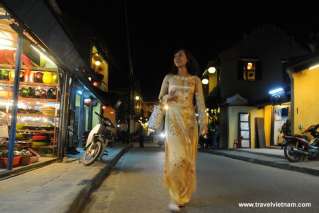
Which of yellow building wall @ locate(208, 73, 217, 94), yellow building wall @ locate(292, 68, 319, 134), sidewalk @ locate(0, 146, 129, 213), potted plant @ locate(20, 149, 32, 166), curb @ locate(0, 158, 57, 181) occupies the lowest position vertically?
sidewalk @ locate(0, 146, 129, 213)

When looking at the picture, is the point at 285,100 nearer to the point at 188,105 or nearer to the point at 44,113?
the point at 44,113

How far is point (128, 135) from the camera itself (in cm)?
3500

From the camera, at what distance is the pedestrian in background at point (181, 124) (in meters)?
5.15

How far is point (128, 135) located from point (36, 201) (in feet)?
99.3

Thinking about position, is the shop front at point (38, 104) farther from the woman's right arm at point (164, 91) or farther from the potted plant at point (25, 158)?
the woman's right arm at point (164, 91)

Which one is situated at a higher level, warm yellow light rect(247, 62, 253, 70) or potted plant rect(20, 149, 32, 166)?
warm yellow light rect(247, 62, 253, 70)

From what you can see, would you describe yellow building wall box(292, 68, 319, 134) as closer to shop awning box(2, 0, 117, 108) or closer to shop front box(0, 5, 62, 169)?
shop awning box(2, 0, 117, 108)

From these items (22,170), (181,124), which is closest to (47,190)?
(181,124)

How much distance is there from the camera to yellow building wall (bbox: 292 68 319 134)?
1562 centimetres

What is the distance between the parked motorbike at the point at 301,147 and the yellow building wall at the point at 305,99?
2844mm

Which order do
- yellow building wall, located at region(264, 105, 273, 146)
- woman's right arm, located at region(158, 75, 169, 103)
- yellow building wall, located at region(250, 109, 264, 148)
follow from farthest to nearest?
yellow building wall, located at region(250, 109, 264, 148), yellow building wall, located at region(264, 105, 273, 146), woman's right arm, located at region(158, 75, 169, 103)

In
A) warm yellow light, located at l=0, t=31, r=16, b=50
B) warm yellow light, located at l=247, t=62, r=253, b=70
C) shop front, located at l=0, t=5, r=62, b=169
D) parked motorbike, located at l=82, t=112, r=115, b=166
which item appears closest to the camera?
warm yellow light, located at l=0, t=31, r=16, b=50

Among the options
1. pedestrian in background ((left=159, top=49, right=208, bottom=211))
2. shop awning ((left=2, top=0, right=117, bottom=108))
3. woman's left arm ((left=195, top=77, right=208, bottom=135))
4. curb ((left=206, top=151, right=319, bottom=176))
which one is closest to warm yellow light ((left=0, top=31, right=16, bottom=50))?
shop awning ((left=2, top=0, right=117, bottom=108))

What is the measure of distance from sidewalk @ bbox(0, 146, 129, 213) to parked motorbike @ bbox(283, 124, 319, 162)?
7595 mm
